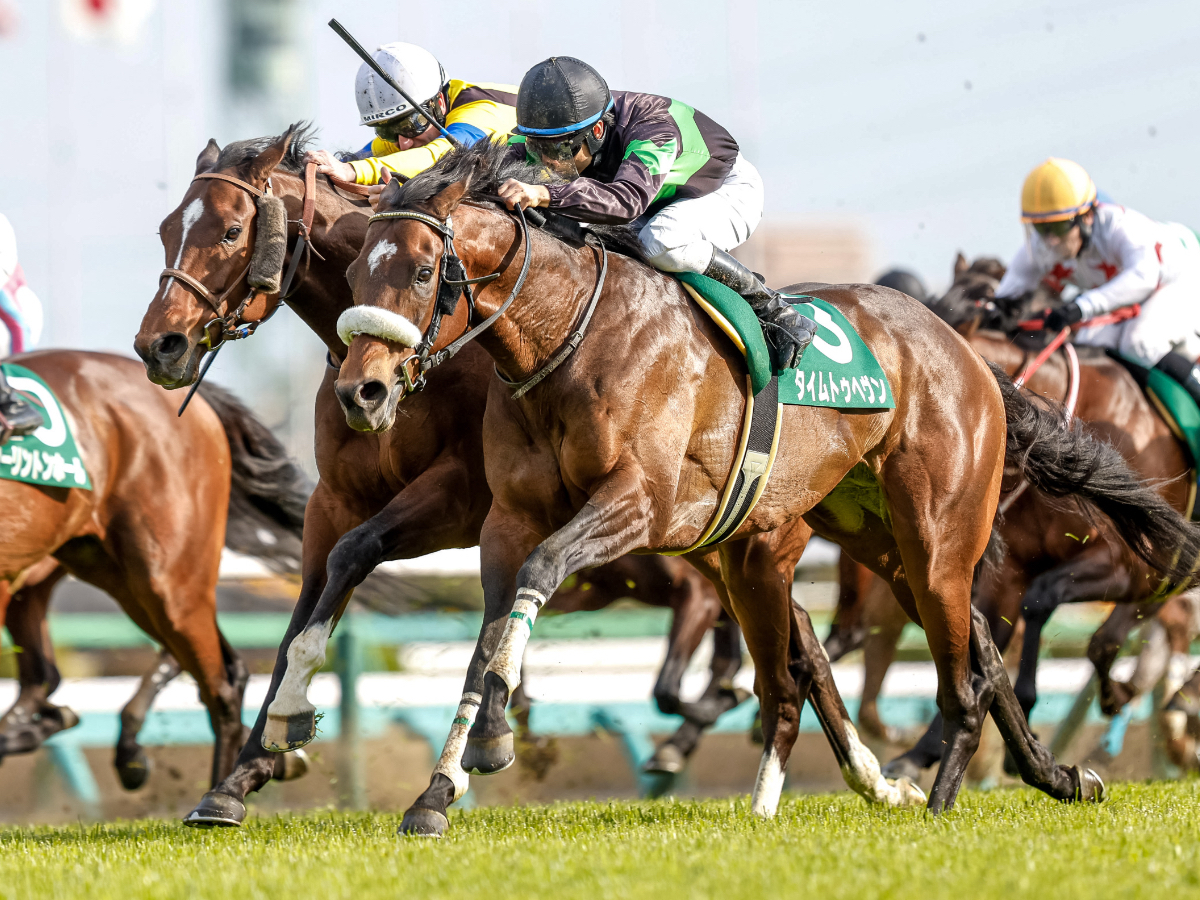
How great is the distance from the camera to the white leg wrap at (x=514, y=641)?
3693mm

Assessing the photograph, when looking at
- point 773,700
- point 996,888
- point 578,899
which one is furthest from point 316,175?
point 996,888

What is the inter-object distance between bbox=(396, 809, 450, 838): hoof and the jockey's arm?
4.23 meters

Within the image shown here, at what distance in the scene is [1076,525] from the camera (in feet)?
21.7

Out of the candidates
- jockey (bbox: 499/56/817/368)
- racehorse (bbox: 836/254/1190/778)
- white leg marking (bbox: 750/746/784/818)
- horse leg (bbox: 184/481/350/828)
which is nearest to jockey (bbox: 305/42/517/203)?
jockey (bbox: 499/56/817/368)

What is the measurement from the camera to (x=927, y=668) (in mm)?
8758

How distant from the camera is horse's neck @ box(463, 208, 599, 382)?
157 inches

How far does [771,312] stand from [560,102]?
0.94m

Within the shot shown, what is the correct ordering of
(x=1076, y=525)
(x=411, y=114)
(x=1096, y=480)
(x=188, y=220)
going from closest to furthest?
(x=188, y=220) < (x=411, y=114) < (x=1096, y=480) < (x=1076, y=525)

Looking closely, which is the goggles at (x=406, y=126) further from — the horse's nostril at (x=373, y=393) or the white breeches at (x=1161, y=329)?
the white breeches at (x=1161, y=329)

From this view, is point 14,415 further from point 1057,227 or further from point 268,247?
point 1057,227

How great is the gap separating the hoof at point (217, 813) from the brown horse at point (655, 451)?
1.45 feet

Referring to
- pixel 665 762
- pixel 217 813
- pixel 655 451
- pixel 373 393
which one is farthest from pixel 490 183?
pixel 665 762

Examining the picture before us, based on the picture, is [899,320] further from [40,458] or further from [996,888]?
[40,458]

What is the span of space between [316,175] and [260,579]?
3.95 meters
